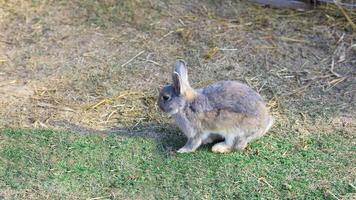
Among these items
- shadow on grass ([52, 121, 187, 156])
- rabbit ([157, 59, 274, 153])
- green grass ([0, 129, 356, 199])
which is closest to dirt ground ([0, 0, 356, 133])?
shadow on grass ([52, 121, 187, 156])

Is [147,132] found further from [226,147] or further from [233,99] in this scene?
[233,99]

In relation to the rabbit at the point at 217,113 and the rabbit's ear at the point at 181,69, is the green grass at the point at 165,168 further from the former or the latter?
the rabbit's ear at the point at 181,69

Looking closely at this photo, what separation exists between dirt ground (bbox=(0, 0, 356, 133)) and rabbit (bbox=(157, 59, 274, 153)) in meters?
0.48

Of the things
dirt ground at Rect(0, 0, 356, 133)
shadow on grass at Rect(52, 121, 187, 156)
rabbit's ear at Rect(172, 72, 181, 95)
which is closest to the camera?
rabbit's ear at Rect(172, 72, 181, 95)

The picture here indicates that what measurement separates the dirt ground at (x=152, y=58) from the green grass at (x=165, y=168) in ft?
0.83

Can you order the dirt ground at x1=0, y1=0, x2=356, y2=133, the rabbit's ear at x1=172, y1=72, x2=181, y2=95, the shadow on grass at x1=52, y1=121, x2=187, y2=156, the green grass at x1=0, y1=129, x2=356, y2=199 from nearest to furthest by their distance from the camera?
the green grass at x1=0, y1=129, x2=356, y2=199 → the rabbit's ear at x1=172, y1=72, x2=181, y2=95 → the shadow on grass at x1=52, y1=121, x2=187, y2=156 → the dirt ground at x1=0, y1=0, x2=356, y2=133

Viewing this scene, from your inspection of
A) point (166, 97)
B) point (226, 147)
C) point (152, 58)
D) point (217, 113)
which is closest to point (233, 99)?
point (217, 113)

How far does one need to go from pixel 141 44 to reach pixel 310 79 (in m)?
1.81

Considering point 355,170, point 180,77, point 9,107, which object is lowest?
point 9,107

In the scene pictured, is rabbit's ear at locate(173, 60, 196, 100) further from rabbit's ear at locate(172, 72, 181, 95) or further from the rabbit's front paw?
the rabbit's front paw

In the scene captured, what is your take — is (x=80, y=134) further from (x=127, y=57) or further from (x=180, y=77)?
(x=127, y=57)

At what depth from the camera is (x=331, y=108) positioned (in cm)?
557

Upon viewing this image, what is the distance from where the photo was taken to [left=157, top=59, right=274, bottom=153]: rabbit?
4.89 m

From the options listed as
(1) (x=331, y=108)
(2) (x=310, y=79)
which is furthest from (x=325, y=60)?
(1) (x=331, y=108)
